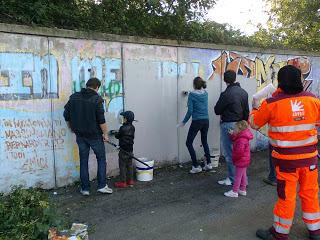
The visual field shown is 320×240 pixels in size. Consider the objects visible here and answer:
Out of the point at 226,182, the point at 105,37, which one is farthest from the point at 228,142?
the point at 105,37

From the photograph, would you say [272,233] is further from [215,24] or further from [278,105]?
[215,24]

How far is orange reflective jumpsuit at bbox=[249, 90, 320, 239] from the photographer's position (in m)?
4.69

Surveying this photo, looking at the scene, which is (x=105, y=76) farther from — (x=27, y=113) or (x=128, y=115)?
(x=27, y=113)

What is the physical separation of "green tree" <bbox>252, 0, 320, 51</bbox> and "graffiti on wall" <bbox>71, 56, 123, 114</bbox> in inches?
273

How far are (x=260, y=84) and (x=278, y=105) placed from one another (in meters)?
5.86

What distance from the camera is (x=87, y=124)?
642 centimetres

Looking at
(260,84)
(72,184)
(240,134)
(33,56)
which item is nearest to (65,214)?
(72,184)

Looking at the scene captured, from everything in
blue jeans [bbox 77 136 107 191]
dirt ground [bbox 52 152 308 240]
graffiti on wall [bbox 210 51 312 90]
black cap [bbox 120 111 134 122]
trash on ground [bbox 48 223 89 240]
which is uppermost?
graffiti on wall [bbox 210 51 312 90]

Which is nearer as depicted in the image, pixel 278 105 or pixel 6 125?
pixel 278 105

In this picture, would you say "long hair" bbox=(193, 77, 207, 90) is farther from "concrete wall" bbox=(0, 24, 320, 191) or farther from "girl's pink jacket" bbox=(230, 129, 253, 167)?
"girl's pink jacket" bbox=(230, 129, 253, 167)

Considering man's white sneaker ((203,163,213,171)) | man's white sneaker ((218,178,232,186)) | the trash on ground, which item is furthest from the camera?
man's white sneaker ((203,163,213,171))

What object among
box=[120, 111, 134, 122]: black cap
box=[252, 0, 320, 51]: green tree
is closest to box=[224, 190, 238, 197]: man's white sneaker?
box=[120, 111, 134, 122]: black cap

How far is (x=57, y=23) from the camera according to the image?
23.2 ft

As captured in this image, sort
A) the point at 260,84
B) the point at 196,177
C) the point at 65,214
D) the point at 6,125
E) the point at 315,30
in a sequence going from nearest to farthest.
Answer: the point at 65,214, the point at 6,125, the point at 196,177, the point at 260,84, the point at 315,30
